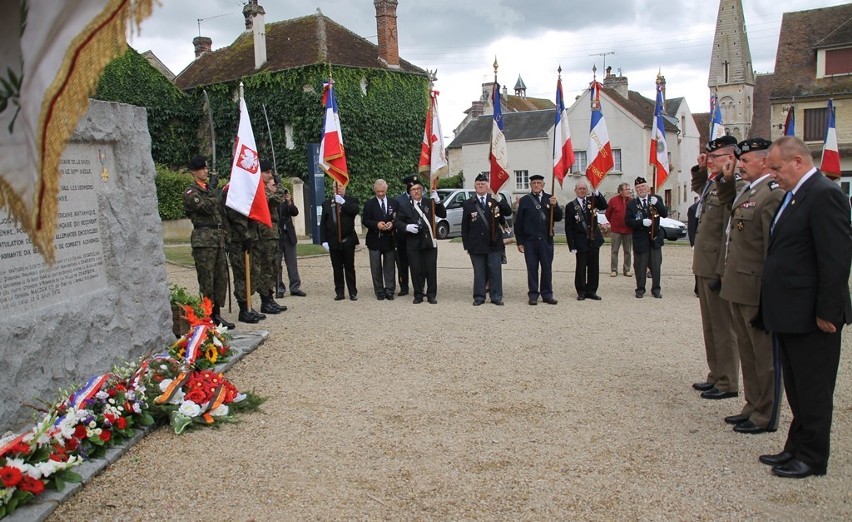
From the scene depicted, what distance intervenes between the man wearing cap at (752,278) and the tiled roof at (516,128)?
35.9m

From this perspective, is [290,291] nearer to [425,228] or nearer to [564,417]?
[425,228]

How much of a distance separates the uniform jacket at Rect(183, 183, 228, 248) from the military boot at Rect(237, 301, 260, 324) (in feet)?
3.74

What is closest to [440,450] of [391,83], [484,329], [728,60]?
[484,329]

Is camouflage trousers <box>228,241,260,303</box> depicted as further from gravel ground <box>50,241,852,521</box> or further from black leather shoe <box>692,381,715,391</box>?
black leather shoe <box>692,381,715,391</box>

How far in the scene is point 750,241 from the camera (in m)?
4.89

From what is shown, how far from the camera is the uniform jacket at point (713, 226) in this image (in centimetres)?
566

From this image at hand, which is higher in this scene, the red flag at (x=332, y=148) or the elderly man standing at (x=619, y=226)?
the red flag at (x=332, y=148)

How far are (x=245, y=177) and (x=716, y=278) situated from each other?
5354 mm

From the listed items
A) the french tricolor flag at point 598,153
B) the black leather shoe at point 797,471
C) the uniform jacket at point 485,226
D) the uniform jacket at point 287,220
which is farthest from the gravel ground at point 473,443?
the french tricolor flag at point 598,153

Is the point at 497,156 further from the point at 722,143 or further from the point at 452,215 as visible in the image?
the point at 452,215

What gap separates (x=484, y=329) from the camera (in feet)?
28.1

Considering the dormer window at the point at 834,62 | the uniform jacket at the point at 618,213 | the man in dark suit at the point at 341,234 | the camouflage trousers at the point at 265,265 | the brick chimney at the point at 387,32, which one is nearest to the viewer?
the camouflage trousers at the point at 265,265

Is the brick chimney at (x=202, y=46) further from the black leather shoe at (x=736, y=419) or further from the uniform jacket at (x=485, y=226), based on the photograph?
the black leather shoe at (x=736, y=419)

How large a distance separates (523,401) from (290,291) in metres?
6.49
